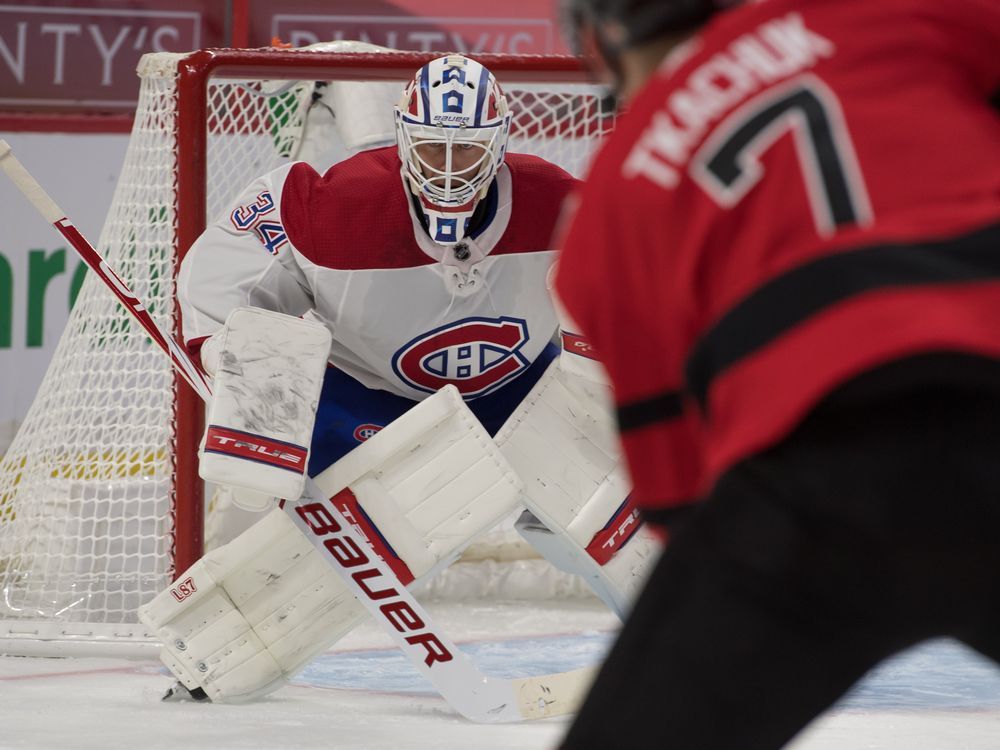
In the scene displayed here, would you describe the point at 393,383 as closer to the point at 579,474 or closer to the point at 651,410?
the point at 579,474

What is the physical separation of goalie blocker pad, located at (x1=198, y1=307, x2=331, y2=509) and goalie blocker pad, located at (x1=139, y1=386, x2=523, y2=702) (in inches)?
6.0

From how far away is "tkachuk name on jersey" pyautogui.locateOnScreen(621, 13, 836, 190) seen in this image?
0.81 metres

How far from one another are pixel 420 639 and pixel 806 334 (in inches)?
71.3

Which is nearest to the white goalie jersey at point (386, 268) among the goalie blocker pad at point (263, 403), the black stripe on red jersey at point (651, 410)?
the goalie blocker pad at point (263, 403)

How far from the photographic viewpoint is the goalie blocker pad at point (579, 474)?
2.62 m

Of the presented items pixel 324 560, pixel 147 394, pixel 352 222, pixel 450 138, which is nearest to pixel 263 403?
pixel 324 560

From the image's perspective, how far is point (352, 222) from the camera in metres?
2.63

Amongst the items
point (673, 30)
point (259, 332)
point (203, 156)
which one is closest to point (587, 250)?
point (673, 30)

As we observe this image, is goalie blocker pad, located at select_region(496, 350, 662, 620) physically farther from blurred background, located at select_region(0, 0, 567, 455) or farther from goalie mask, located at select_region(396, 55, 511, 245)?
blurred background, located at select_region(0, 0, 567, 455)

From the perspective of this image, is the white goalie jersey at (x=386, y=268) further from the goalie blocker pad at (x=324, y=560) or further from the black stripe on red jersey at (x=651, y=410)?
the black stripe on red jersey at (x=651, y=410)

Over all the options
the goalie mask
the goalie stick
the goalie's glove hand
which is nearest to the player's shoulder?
the goalie mask

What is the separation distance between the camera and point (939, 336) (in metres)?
0.73

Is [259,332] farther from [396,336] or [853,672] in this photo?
[853,672]

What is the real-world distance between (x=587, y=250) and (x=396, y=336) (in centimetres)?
189
